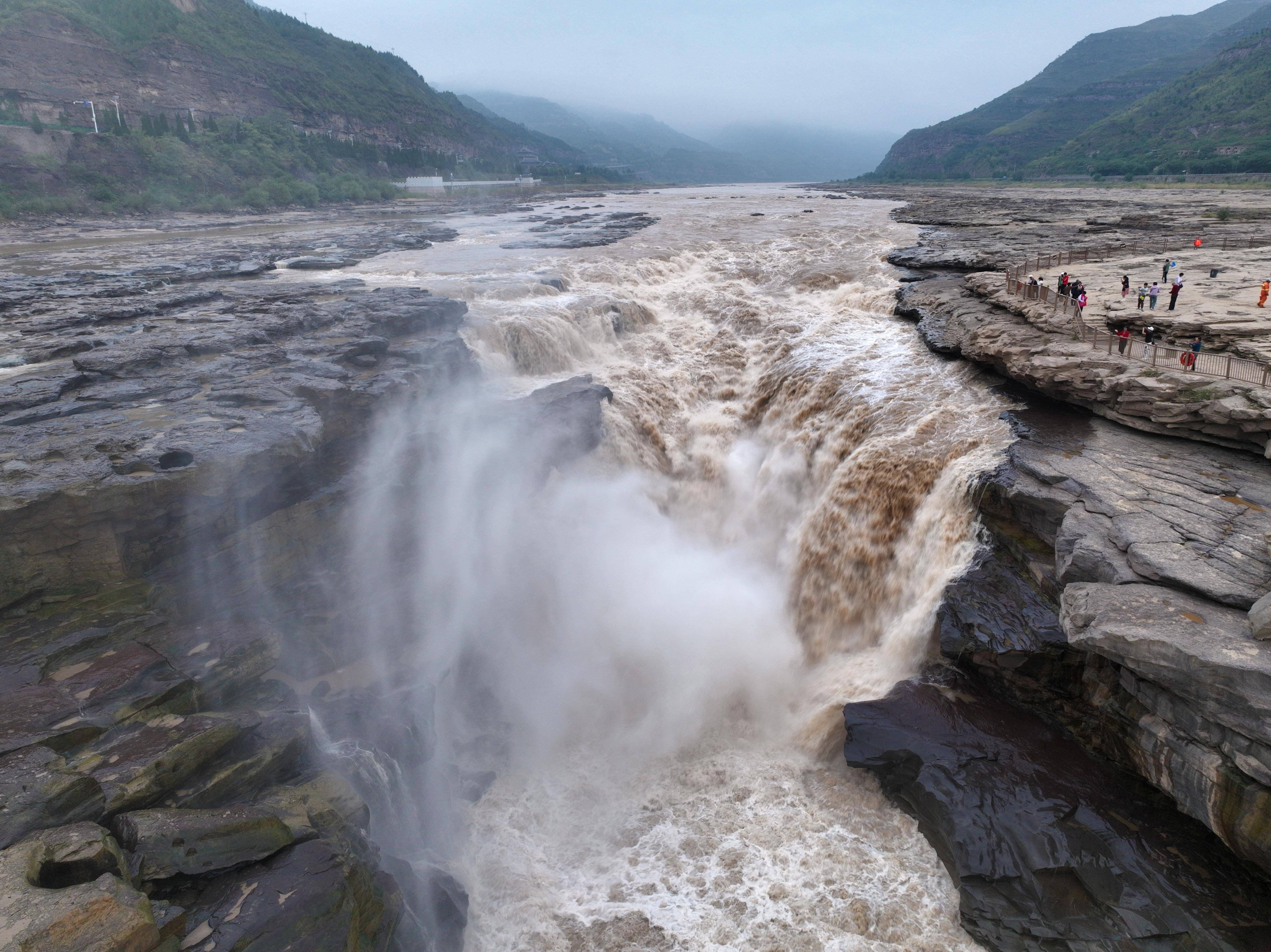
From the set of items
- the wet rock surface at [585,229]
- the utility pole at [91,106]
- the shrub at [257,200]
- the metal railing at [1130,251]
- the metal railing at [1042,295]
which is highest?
the utility pole at [91,106]

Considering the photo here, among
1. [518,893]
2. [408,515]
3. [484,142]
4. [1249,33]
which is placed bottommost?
[518,893]

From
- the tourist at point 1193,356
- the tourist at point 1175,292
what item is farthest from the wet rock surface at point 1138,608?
the tourist at point 1175,292

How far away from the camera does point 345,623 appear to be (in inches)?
553

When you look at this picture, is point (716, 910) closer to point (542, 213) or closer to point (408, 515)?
point (408, 515)

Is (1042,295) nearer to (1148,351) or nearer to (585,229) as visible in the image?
(1148,351)

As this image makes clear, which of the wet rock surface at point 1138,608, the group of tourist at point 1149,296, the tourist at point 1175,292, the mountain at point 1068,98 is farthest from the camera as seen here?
the mountain at point 1068,98

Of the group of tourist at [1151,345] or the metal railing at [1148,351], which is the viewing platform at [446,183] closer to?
the metal railing at [1148,351]

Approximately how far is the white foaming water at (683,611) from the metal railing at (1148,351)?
9.16 feet

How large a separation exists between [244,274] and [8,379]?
15.9 meters

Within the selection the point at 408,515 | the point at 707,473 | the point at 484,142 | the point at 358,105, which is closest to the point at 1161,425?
the point at 707,473

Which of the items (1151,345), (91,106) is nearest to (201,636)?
(1151,345)

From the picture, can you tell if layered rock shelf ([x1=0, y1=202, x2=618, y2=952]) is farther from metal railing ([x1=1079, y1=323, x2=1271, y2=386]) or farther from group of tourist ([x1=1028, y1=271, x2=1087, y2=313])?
group of tourist ([x1=1028, y1=271, x2=1087, y2=313])

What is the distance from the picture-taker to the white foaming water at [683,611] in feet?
33.3

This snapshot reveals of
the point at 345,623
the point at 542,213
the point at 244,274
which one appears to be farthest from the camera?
the point at 542,213
